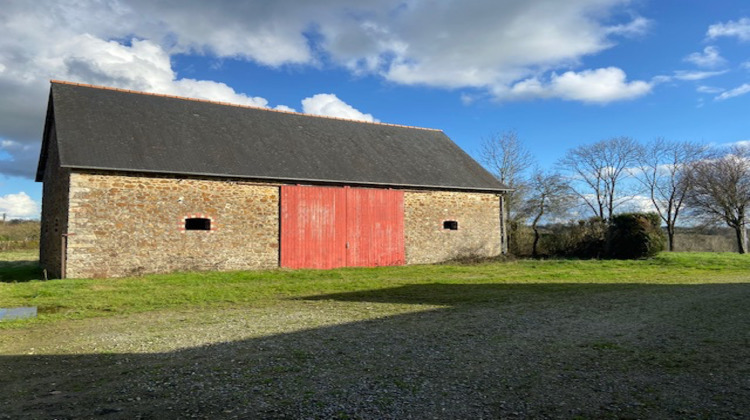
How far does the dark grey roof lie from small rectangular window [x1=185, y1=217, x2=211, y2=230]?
4.48 ft

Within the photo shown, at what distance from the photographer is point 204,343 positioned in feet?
17.2

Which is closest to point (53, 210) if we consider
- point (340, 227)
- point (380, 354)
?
point (340, 227)

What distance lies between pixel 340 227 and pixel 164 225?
17.6 ft

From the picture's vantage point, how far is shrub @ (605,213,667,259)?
17.9m

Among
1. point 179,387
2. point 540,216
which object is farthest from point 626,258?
point 179,387

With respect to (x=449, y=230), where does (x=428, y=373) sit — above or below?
below

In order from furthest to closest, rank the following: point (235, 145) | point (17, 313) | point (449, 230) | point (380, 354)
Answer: point (449, 230) < point (235, 145) < point (17, 313) < point (380, 354)

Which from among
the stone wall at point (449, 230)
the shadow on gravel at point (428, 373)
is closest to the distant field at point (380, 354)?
the shadow on gravel at point (428, 373)

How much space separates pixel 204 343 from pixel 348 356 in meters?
1.73

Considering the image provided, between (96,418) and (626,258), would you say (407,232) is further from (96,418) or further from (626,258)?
(96,418)

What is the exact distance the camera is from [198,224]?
13688 millimetres

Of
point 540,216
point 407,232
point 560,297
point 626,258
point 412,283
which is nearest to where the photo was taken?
point 560,297

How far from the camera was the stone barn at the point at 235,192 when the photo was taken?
494 inches

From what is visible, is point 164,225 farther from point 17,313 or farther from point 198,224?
point 17,313
